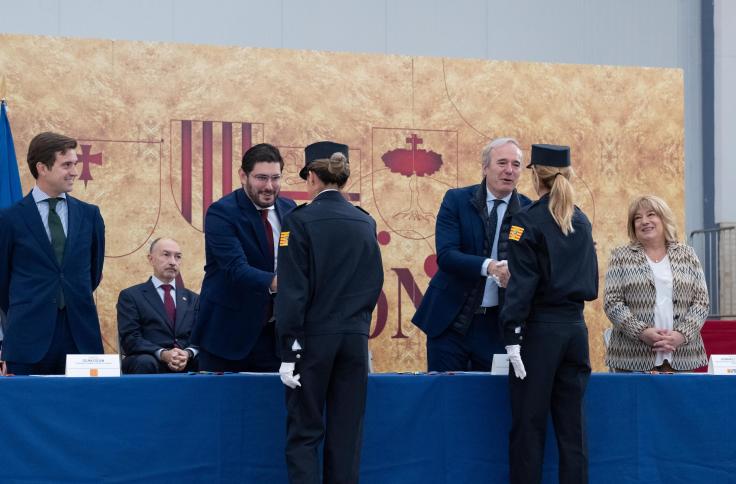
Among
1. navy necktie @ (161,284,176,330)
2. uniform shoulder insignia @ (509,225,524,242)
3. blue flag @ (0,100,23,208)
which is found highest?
blue flag @ (0,100,23,208)

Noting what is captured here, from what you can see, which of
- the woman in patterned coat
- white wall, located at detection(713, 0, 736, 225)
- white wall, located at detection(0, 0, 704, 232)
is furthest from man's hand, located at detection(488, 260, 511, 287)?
white wall, located at detection(713, 0, 736, 225)

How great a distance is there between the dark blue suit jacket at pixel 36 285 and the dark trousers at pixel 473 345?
1.35m

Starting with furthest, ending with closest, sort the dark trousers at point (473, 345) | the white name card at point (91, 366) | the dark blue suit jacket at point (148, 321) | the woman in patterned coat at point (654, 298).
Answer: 1. the dark blue suit jacket at point (148, 321)
2. the woman in patterned coat at point (654, 298)
3. the dark trousers at point (473, 345)
4. the white name card at point (91, 366)

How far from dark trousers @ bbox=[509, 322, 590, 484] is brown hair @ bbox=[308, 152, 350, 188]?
837mm

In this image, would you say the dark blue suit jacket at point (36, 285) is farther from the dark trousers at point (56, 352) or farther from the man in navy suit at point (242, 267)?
the man in navy suit at point (242, 267)

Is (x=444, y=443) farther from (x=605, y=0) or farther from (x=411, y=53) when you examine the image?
(x=605, y=0)

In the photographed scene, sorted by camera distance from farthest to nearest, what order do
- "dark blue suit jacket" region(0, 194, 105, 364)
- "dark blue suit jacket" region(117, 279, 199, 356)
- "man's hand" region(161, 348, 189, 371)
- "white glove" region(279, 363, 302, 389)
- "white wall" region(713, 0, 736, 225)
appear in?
"white wall" region(713, 0, 736, 225), "dark blue suit jacket" region(117, 279, 199, 356), "man's hand" region(161, 348, 189, 371), "dark blue suit jacket" region(0, 194, 105, 364), "white glove" region(279, 363, 302, 389)

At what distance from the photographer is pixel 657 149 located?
698 centimetres

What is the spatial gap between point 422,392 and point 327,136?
3.02 meters

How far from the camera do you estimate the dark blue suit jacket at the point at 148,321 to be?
5.69m

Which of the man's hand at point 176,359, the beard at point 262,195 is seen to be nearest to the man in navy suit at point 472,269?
the beard at point 262,195

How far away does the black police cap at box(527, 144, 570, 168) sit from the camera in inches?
148

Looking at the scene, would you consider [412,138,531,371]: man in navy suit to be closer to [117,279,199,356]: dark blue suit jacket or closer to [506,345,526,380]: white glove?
[506,345,526,380]: white glove

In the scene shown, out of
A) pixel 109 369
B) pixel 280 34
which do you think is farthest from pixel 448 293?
pixel 280 34
